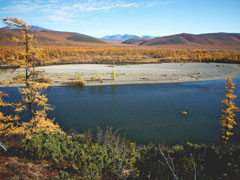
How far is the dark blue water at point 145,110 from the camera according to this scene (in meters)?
14.9

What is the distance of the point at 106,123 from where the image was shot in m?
16.7

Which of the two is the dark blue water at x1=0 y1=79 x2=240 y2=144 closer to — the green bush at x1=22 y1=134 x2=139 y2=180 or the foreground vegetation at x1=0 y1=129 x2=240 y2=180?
the foreground vegetation at x1=0 y1=129 x2=240 y2=180

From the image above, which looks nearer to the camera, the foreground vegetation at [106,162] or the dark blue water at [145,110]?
the foreground vegetation at [106,162]

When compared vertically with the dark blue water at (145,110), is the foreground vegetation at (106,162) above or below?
above

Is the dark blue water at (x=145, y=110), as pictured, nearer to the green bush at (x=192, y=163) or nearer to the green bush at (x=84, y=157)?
the green bush at (x=192, y=163)

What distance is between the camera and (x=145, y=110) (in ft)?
65.7

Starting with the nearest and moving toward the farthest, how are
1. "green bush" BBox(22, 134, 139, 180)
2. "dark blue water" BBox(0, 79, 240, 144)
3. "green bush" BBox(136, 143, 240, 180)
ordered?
"green bush" BBox(136, 143, 240, 180) → "green bush" BBox(22, 134, 139, 180) → "dark blue water" BBox(0, 79, 240, 144)

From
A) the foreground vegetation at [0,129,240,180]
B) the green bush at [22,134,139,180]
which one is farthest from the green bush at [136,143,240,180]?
the green bush at [22,134,139,180]

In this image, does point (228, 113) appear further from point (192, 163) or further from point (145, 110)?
point (145, 110)

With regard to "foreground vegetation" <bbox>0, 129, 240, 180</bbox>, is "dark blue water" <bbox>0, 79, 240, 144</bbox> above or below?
below

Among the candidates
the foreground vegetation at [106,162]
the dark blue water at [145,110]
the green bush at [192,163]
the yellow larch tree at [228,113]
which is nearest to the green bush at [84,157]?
the foreground vegetation at [106,162]

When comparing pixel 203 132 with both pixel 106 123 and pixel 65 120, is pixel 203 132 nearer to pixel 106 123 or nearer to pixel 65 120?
pixel 106 123

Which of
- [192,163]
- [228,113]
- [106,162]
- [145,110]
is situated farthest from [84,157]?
[145,110]

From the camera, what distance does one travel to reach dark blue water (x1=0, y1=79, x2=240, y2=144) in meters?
14.9
